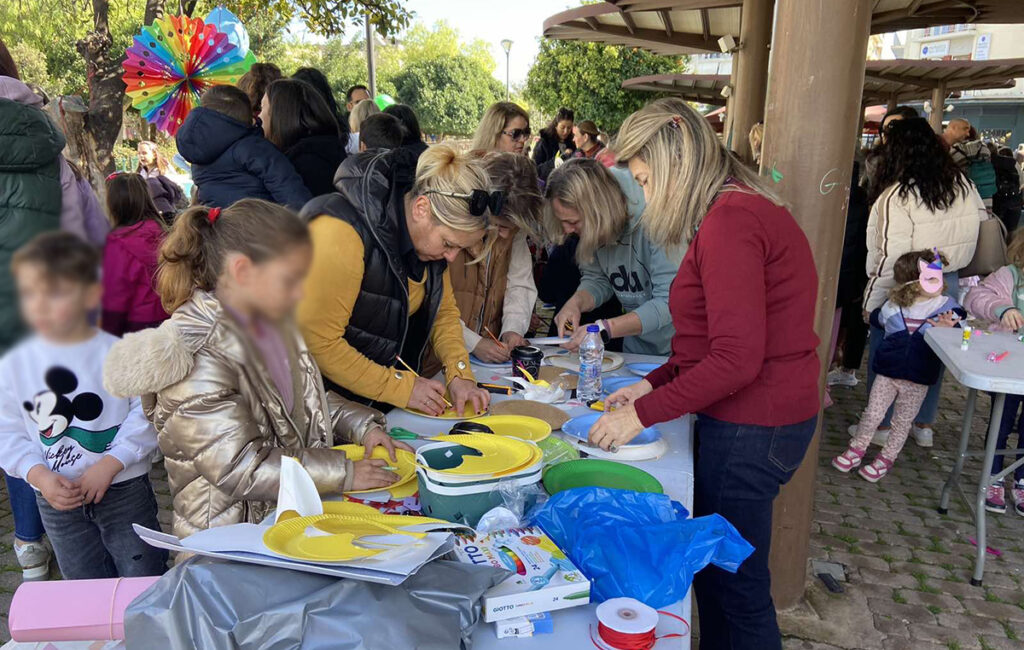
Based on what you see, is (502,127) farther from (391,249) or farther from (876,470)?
(876,470)

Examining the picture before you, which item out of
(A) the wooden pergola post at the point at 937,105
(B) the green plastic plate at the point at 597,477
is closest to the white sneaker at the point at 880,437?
(B) the green plastic plate at the point at 597,477

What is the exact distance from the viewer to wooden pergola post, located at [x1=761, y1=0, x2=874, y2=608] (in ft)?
7.21

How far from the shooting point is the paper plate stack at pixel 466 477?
1.39 metres

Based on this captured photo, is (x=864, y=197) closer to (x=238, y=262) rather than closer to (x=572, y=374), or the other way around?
(x=572, y=374)

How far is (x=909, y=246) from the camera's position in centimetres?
385

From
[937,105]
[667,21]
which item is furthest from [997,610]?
[937,105]

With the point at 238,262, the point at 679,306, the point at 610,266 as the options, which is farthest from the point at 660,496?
the point at 610,266

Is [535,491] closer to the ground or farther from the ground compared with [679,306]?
closer to the ground

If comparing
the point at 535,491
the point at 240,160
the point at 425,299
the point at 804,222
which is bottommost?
the point at 535,491

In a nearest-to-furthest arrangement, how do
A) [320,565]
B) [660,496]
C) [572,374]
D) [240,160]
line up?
[240,160]
[320,565]
[660,496]
[572,374]

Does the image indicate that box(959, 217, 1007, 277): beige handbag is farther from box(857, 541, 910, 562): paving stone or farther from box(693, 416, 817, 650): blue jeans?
box(693, 416, 817, 650): blue jeans

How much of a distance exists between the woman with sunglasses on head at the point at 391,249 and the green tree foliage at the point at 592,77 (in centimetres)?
1994

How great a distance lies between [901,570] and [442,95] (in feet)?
113

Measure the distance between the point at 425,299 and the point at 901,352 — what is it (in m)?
2.81
